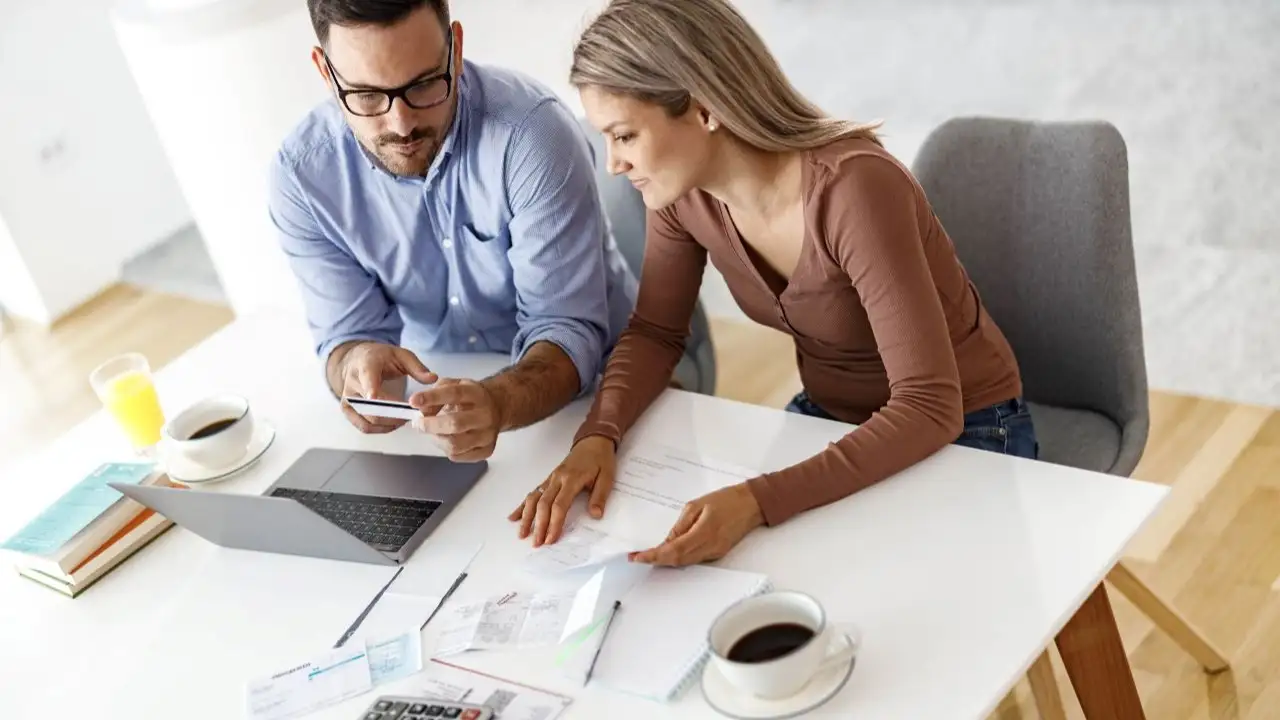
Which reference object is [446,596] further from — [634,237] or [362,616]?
[634,237]

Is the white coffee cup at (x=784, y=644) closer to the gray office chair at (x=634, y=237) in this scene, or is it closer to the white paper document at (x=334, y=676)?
the white paper document at (x=334, y=676)

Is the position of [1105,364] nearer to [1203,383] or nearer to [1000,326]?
[1000,326]

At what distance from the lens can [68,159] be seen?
4.11m

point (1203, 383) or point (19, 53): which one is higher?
point (19, 53)

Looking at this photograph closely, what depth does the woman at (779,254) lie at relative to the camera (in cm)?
150

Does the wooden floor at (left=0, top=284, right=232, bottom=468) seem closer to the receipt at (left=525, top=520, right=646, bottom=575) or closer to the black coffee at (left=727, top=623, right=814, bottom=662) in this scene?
the receipt at (left=525, top=520, right=646, bottom=575)

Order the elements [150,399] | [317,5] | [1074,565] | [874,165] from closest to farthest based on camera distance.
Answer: [1074,565] < [874,165] < [317,5] < [150,399]

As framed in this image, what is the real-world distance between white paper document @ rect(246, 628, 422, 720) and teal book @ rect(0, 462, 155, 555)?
0.41 m

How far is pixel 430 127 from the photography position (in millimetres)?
1866

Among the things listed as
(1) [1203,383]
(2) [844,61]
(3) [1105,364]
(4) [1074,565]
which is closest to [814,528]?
(4) [1074,565]

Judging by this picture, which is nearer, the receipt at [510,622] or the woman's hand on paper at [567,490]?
the receipt at [510,622]

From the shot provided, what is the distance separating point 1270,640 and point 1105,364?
1.93 feet

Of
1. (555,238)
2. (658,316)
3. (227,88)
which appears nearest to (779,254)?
(658,316)

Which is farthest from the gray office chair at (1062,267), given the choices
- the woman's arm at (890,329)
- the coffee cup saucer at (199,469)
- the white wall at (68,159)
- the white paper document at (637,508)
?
the white wall at (68,159)
